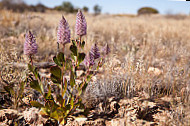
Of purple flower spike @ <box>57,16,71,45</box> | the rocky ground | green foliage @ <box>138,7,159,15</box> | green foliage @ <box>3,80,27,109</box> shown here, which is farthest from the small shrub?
Result: green foliage @ <box>138,7,159,15</box>

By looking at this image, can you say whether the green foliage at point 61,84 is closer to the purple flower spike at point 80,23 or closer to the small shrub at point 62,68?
the small shrub at point 62,68

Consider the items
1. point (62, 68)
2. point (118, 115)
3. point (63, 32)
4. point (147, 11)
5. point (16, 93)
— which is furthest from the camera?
point (147, 11)

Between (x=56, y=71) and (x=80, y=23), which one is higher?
(x=80, y=23)

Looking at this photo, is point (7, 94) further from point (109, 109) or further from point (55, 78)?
point (109, 109)

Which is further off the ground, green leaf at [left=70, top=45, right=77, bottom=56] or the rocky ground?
green leaf at [left=70, top=45, right=77, bottom=56]

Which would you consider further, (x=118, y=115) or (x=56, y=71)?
(x=118, y=115)

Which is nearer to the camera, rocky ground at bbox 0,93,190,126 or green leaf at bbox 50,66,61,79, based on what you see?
green leaf at bbox 50,66,61,79

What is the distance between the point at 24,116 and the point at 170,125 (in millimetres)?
1673

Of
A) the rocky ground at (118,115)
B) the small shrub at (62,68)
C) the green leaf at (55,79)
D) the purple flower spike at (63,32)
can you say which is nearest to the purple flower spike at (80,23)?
the small shrub at (62,68)

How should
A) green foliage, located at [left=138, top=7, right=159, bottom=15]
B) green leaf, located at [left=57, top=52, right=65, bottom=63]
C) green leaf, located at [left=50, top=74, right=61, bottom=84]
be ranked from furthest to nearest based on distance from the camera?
green foliage, located at [left=138, top=7, right=159, bottom=15] < green leaf, located at [left=50, top=74, right=61, bottom=84] < green leaf, located at [left=57, top=52, right=65, bottom=63]

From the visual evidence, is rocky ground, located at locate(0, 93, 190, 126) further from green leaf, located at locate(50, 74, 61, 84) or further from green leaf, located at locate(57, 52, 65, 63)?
green leaf, located at locate(57, 52, 65, 63)

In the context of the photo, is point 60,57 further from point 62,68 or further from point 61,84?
point 61,84

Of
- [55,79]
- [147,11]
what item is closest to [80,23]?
[55,79]

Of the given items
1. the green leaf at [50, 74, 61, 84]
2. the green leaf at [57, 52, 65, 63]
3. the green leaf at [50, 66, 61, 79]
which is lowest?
the green leaf at [50, 74, 61, 84]
